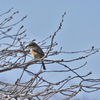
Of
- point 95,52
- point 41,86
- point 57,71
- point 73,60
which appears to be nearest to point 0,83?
point 41,86

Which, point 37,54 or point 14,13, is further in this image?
point 37,54

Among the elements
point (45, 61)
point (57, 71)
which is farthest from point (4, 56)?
point (57, 71)

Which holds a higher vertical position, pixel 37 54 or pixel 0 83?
pixel 37 54

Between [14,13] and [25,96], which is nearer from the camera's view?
Result: [25,96]

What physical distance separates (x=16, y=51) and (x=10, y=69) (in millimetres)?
419

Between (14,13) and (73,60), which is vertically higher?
(14,13)

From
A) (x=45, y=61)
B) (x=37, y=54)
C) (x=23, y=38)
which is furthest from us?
(x=37, y=54)

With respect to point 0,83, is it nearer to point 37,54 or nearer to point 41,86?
point 41,86

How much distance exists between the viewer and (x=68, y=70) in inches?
187

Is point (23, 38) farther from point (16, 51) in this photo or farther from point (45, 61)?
point (45, 61)

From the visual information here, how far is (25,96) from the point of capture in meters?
3.98

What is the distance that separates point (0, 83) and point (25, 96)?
52.0 inches

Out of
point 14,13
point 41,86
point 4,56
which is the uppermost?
point 14,13

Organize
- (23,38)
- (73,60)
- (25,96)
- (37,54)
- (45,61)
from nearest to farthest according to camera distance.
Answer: (25,96)
(73,60)
(45,61)
(23,38)
(37,54)
